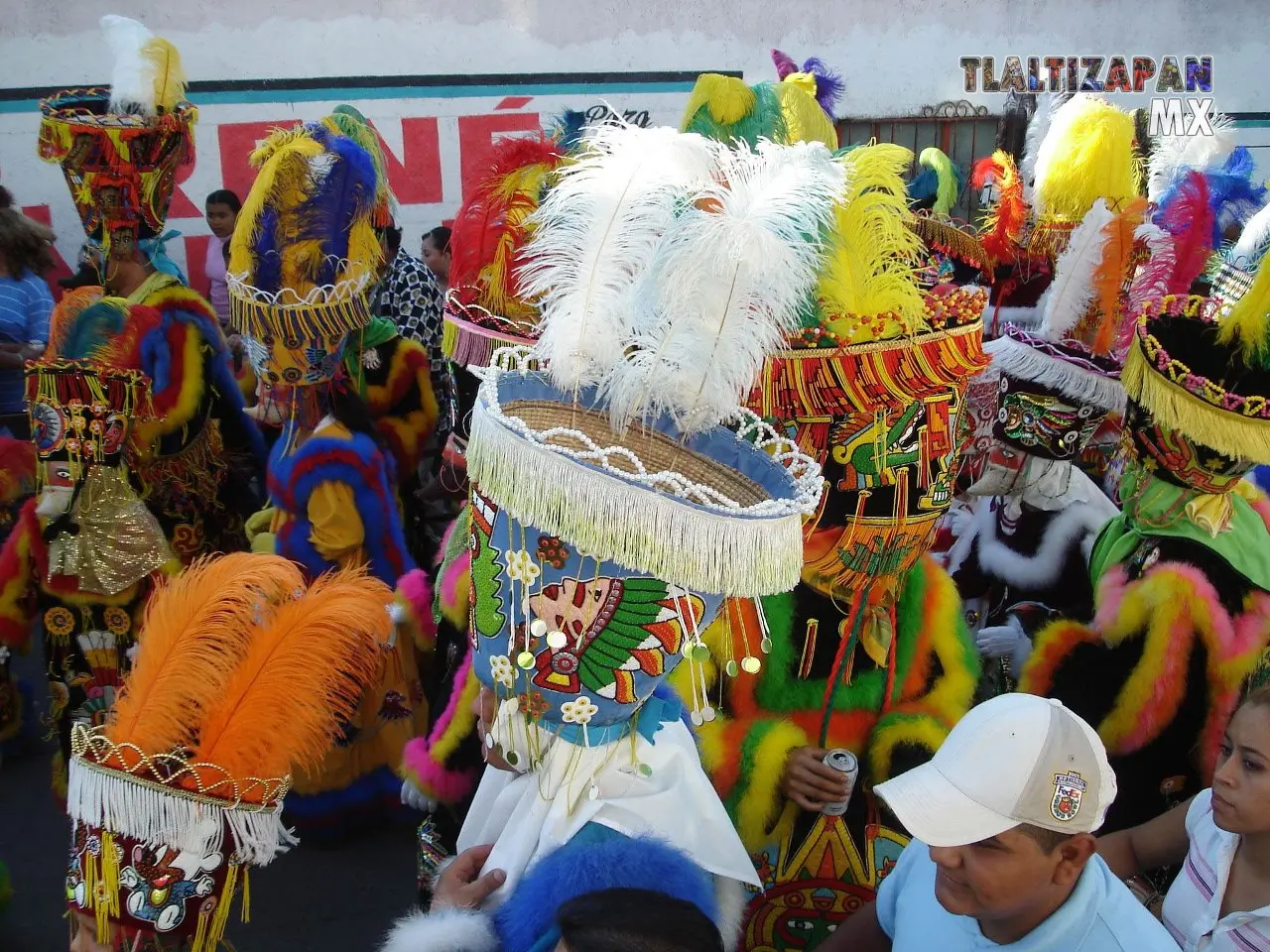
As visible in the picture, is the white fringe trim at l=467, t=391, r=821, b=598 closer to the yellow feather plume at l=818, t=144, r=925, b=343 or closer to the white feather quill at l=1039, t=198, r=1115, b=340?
the yellow feather plume at l=818, t=144, r=925, b=343

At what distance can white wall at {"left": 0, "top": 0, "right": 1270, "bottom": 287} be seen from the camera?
7.88 m

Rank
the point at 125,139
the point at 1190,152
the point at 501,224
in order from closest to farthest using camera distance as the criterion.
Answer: the point at 501,224, the point at 125,139, the point at 1190,152

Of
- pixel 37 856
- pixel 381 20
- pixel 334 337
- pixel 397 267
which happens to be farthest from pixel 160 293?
pixel 381 20

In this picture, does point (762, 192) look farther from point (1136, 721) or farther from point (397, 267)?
point (397, 267)

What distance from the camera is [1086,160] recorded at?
465 cm

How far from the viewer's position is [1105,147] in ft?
15.1

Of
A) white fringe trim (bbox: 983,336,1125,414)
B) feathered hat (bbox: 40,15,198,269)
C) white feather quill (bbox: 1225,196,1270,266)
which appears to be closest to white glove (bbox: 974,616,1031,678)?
white fringe trim (bbox: 983,336,1125,414)

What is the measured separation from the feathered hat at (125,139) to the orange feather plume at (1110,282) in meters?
3.58

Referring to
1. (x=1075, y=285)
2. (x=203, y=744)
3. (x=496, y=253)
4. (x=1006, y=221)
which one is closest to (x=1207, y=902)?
(x=203, y=744)

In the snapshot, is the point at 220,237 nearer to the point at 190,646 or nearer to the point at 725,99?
the point at 725,99

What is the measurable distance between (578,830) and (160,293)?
348 cm

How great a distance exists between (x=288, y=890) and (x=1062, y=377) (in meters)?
3.08

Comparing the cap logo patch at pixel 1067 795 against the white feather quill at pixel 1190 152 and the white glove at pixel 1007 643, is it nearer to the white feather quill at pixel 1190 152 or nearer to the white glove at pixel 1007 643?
the white glove at pixel 1007 643

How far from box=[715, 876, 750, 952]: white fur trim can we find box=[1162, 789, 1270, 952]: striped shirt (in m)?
0.83
